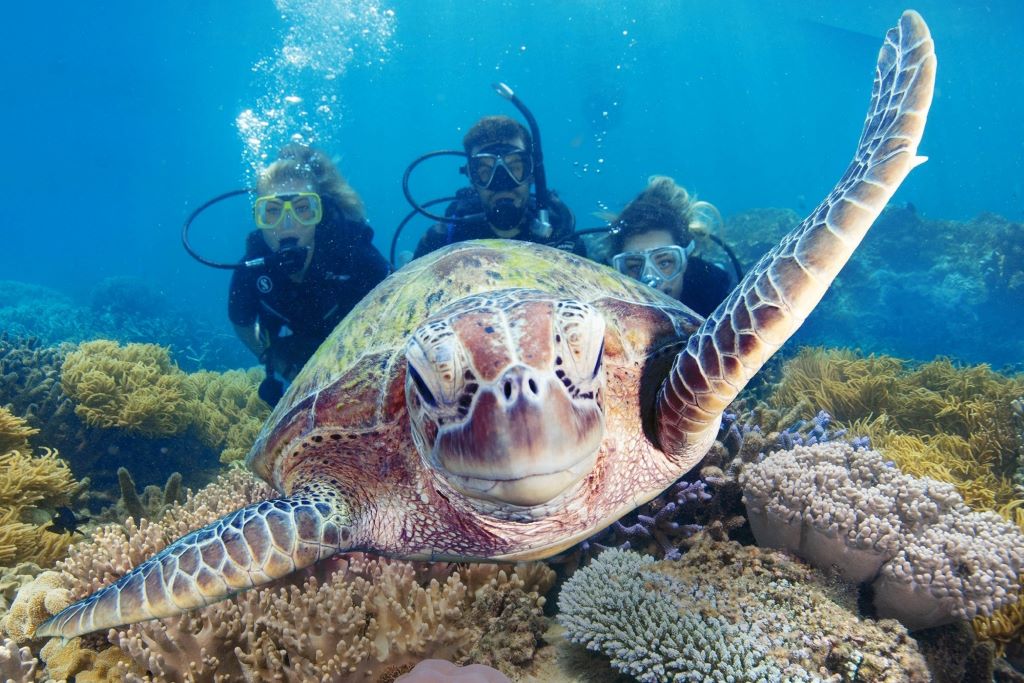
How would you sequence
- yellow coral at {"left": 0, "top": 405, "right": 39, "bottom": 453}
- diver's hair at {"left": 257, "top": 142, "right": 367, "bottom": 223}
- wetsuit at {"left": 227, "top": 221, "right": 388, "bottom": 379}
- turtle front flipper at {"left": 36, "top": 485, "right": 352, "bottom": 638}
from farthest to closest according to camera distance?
diver's hair at {"left": 257, "top": 142, "right": 367, "bottom": 223} → wetsuit at {"left": 227, "top": 221, "right": 388, "bottom": 379} → yellow coral at {"left": 0, "top": 405, "right": 39, "bottom": 453} → turtle front flipper at {"left": 36, "top": 485, "right": 352, "bottom": 638}

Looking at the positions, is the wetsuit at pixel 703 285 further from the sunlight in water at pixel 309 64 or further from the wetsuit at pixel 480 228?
the sunlight in water at pixel 309 64

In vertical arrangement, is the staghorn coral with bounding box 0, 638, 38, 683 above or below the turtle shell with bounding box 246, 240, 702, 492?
below

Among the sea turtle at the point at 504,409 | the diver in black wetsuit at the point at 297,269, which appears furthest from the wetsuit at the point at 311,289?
the sea turtle at the point at 504,409

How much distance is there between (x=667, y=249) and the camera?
18.9ft

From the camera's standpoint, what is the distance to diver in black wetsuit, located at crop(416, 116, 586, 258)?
664 centimetres

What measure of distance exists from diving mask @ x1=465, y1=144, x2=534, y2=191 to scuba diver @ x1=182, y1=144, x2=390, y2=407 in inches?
74.0

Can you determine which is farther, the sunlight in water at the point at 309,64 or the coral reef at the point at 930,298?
the sunlight in water at the point at 309,64

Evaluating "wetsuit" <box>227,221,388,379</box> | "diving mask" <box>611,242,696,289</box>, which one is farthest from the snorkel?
"wetsuit" <box>227,221,388,379</box>

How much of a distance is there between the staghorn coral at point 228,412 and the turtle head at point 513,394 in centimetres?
572

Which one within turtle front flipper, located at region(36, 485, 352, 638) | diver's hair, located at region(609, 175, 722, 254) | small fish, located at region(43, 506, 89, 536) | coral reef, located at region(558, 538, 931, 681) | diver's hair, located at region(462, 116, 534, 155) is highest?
diver's hair, located at region(462, 116, 534, 155)

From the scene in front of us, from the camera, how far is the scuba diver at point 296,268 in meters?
6.73

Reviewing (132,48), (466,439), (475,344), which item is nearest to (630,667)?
(466,439)

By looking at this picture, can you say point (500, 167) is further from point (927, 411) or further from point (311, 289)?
point (927, 411)

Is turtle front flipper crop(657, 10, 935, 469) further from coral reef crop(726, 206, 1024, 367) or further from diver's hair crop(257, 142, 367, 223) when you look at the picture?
coral reef crop(726, 206, 1024, 367)
